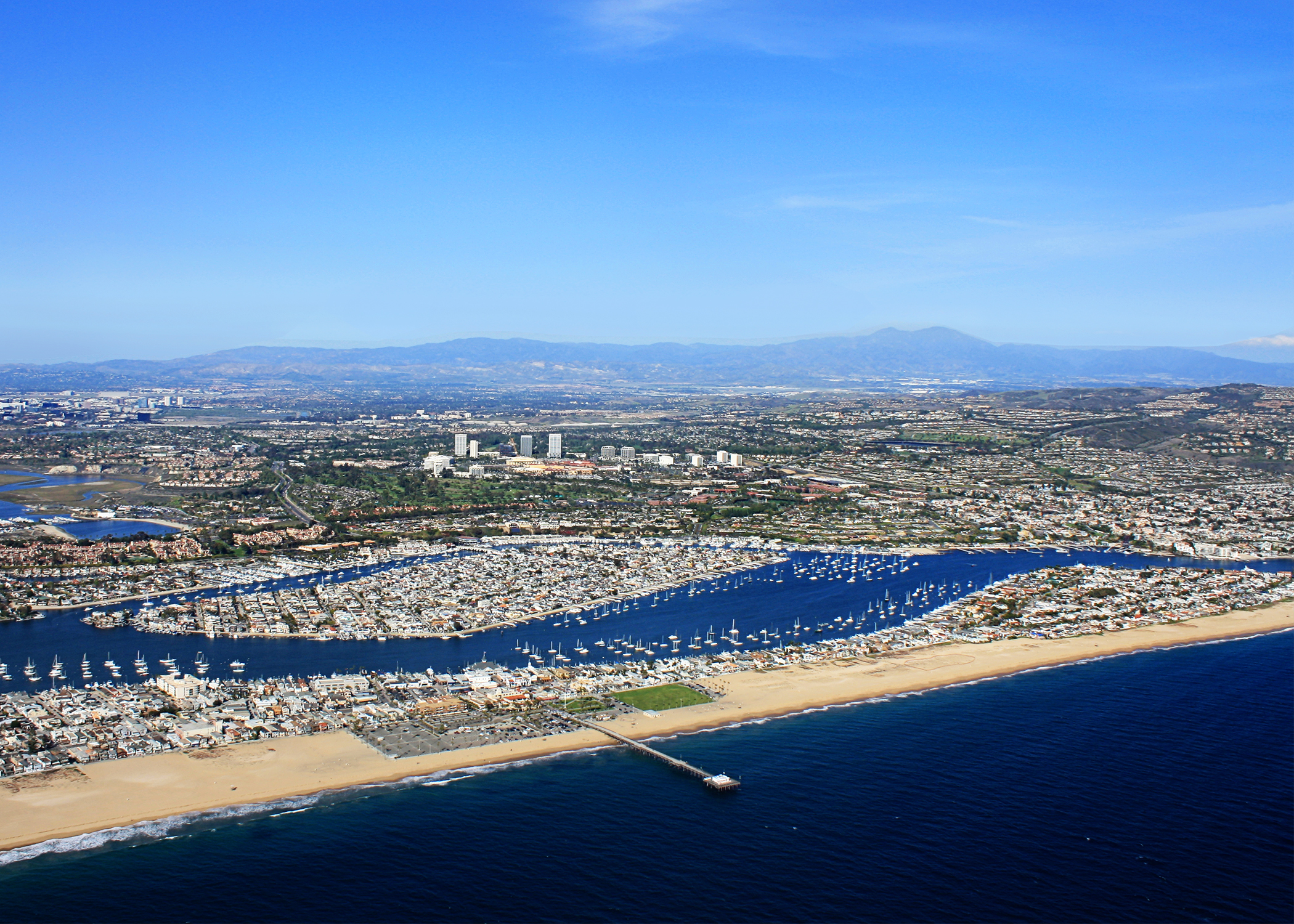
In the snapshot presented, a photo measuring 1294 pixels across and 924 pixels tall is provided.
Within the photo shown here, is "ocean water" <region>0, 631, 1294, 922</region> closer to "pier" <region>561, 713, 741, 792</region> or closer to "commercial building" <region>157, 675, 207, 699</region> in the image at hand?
"pier" <region>561, 713, 741, 792</region>

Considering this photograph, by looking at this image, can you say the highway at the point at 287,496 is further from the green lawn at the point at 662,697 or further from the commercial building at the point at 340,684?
the green lawn at the point at 662,697

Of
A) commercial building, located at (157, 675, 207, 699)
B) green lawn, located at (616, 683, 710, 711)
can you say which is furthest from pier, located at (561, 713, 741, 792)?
commercial building, located at (157, 675, 207, 699)

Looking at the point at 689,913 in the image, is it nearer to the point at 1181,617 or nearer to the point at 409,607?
the point at 409,607

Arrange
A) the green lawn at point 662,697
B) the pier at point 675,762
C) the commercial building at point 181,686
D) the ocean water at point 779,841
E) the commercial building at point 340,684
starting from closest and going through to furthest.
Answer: the ocean water at point 779,841 < the pier at point 675,762 < the commercial building at point 181,686 < the green lawn at point 662,697 < the commercial building at point 340,684

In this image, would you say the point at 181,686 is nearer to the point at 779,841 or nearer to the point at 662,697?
the point at 662,697

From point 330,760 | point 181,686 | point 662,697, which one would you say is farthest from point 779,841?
point 181,686

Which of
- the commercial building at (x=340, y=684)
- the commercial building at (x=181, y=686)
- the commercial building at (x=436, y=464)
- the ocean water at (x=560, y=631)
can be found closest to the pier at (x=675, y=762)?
the ocean water at (x=560, y=631)
